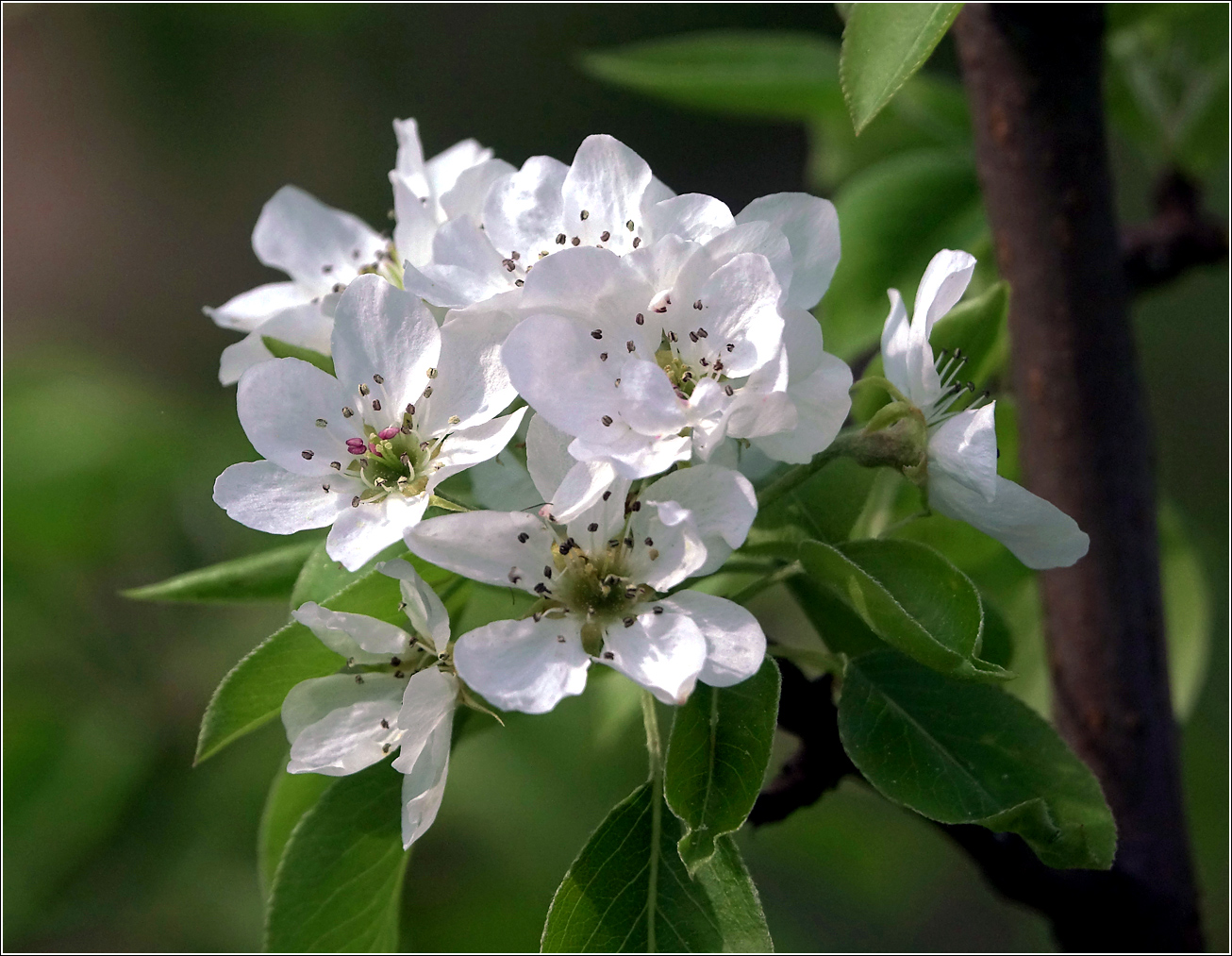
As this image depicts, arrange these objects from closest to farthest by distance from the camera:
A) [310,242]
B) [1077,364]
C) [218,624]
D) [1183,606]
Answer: [310,242] → [1077,364] → [1183,606] → [218,624]

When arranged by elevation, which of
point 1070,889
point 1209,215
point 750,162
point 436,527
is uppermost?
point 750,162

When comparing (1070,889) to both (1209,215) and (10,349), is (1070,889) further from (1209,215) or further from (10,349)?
(10,349)

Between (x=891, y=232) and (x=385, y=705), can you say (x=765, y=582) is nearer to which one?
(x=385, y=705)

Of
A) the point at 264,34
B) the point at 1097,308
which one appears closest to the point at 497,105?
the point at 264,34

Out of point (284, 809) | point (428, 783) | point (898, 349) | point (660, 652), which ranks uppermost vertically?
point (898, 349)

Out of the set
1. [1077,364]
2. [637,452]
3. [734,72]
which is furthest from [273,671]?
[734,72]

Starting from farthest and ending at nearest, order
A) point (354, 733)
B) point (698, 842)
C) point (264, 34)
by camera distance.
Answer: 1. point (264, 34)
2. point (354, 733)
3. point (698, 842)
